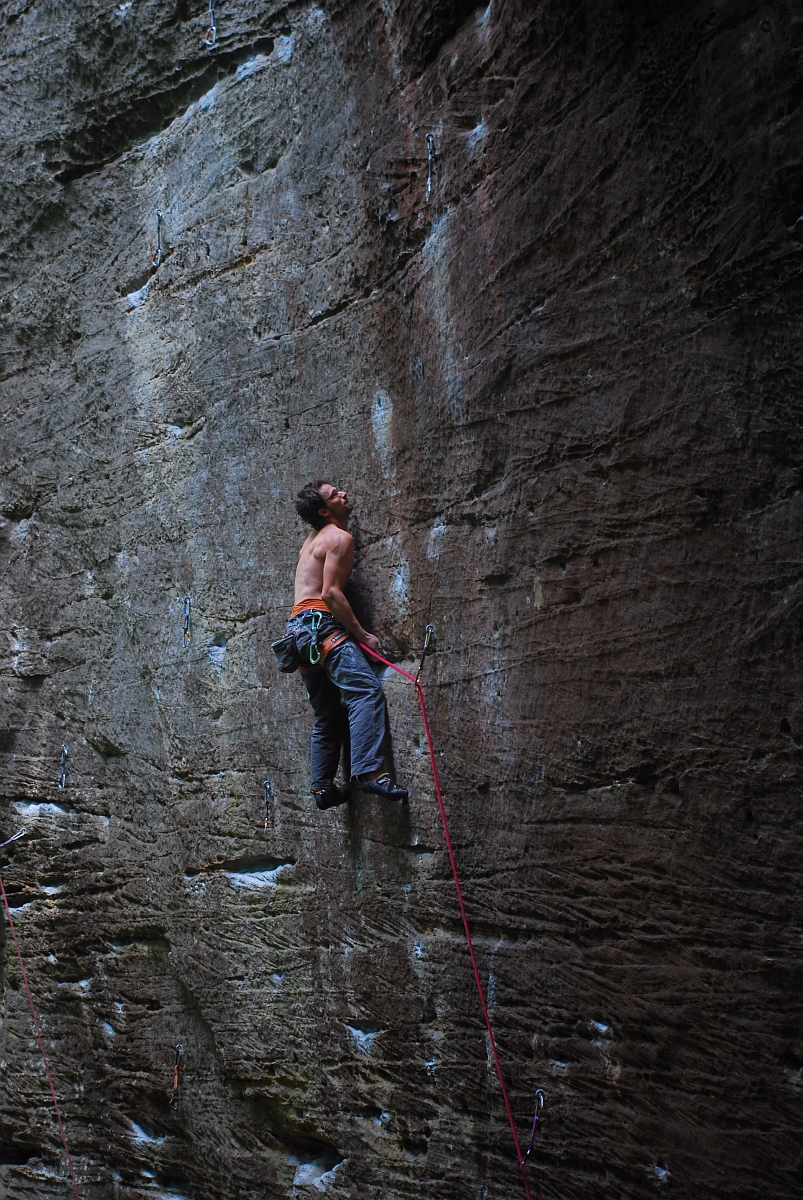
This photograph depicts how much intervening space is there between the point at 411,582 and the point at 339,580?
12.5 inches

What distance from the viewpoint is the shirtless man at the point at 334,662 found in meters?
3.97

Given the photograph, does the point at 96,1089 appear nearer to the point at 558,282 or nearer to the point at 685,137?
the point at 558,282

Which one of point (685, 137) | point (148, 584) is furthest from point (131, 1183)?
point (685, 137)

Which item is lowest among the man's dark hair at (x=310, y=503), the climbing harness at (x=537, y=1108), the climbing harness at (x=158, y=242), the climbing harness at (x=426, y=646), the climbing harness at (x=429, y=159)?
the climbing harness at (x=537, y=1108)

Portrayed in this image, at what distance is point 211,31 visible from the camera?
507 centimetres

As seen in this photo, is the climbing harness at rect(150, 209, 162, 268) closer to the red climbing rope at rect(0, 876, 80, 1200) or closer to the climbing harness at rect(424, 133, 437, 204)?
the climbing harness at rect(424, 133, 437, 204)

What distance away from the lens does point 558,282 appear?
3.59 m

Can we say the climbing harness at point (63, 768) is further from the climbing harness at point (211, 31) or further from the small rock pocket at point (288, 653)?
the climbing harness at point (211, 31)

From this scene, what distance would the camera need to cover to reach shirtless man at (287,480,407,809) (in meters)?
3.97

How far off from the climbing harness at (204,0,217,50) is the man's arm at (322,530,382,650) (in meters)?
3.01

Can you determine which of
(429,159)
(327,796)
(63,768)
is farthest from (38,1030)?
(429,159)

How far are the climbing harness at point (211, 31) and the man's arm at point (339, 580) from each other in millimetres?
3011

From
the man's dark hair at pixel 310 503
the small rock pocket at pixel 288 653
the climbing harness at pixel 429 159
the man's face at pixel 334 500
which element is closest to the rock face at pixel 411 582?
the climbing harness at pixel 429 159

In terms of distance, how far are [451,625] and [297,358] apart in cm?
163
